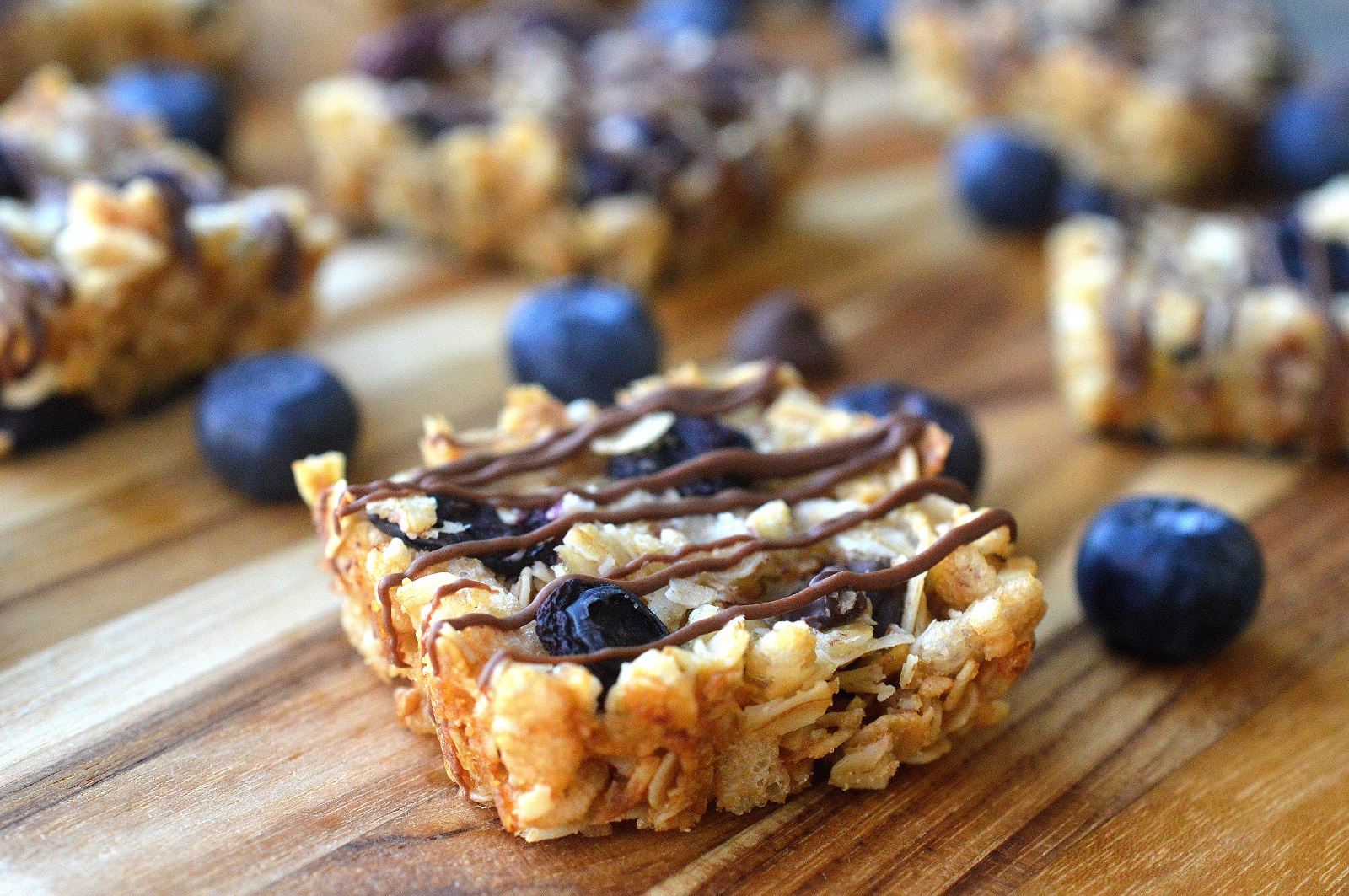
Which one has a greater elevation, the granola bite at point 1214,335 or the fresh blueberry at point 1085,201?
the fresh blueberry at point 1085,201

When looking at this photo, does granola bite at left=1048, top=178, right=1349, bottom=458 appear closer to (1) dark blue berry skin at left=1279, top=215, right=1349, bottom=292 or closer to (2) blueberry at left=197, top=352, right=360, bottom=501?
(1) dark blue berry skin at left=1279, top=215, right=1349, bottom=292

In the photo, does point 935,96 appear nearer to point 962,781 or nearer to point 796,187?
point 796,187

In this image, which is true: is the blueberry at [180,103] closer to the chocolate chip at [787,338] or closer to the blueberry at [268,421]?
the blueberry at [268,421]

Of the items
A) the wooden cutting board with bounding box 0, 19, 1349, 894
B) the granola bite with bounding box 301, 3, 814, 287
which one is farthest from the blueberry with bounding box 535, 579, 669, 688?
the granola bite with bounding box 301, 3, 814, 287

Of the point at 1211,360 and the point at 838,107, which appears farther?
the point at 838,107

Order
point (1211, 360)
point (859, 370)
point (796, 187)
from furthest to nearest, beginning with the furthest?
point (796, 187) → point (859, 370) → point (1211, 360)

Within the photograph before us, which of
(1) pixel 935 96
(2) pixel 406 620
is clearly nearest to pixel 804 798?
(2) pixel 406 620

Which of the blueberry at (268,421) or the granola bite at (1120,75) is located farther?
the granola bite at (1120,75)

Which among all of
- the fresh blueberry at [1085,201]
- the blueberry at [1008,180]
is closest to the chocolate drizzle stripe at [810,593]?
the fresh blueberry at [1085,201]
